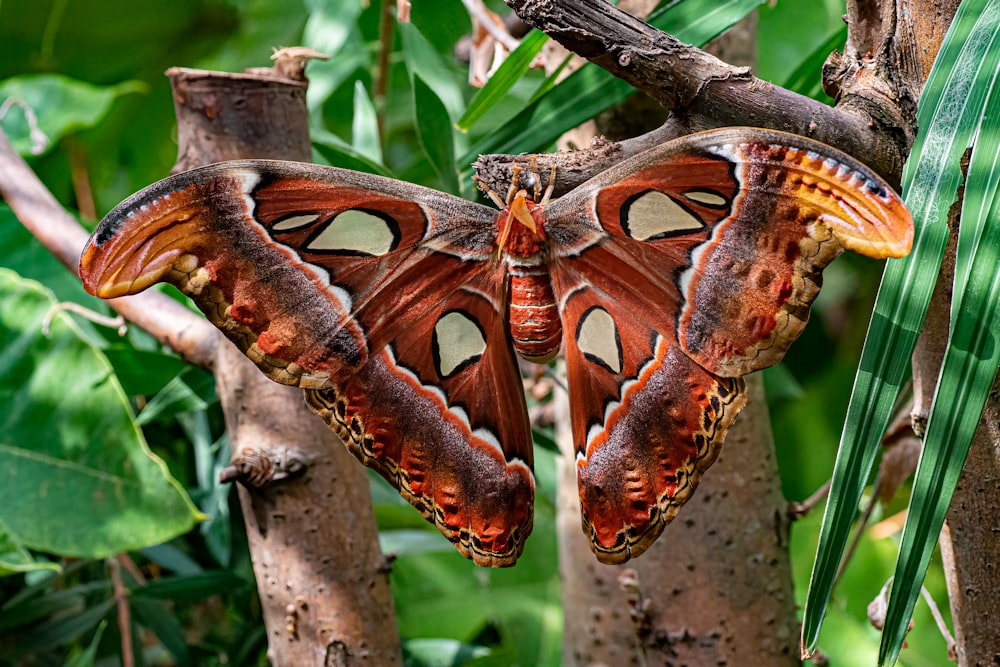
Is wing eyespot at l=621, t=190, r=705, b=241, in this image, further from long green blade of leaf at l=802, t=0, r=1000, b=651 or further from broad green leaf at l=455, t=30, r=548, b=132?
broad green leaf at l=455, t=30, r=548, b=132

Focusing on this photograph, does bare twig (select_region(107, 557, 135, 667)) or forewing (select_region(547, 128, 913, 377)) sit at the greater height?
forewing (select_region(547, 128, 913, 377))

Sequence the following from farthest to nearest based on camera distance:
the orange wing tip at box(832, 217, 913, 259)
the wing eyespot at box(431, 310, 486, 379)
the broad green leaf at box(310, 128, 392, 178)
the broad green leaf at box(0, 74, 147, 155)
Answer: the broad green leaf at box(0, 74, 147, 155) → the broad green leaf at box(310, 128, 392, 178) → the wing eyespot at box(431, 310, 486, 379) → the orange wing tip at box(832, 217, 913, 259)

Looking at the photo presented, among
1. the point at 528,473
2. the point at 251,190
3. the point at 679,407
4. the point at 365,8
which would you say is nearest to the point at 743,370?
the point at 679,407

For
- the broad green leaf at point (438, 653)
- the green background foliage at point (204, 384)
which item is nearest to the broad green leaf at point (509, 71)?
the green background foliage at point (204, 384)

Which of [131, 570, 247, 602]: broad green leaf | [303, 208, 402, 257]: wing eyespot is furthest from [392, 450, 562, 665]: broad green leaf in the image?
[303, 208, 402, 257]: wing eyespot

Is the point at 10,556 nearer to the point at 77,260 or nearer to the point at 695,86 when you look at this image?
the point at 77,260

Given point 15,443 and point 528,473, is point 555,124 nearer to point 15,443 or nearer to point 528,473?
point 528,473

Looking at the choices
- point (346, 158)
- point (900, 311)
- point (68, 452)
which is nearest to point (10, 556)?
point (68, 452)
